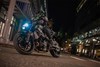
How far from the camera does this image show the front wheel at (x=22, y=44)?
8.38 meters

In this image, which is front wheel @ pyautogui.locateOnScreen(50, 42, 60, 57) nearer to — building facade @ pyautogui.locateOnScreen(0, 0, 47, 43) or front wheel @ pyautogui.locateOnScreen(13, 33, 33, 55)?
front wheel @ pyautogui.locateOnScreen(13, 33, 33, 55)

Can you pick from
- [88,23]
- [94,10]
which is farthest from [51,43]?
[88,23]

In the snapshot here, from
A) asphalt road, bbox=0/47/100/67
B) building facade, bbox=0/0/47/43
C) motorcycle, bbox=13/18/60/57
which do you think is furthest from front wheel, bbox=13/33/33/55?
building facade, bbox=0/0/47/43

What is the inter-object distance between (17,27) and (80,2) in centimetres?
7895

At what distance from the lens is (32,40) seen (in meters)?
8.68

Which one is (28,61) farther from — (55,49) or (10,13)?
(10,13)

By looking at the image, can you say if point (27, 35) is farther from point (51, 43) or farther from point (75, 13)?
point (75, 13)

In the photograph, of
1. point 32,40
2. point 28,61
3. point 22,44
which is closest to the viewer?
point 28,61

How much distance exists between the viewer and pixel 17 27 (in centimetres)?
3186

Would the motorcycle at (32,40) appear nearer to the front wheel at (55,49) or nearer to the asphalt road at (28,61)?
the front wheel at (55,49)

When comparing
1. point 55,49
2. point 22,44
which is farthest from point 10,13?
point 22,44

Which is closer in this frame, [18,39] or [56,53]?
[18,39]

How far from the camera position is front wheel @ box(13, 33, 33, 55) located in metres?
8.38

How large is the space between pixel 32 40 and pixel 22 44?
41 centimetres
